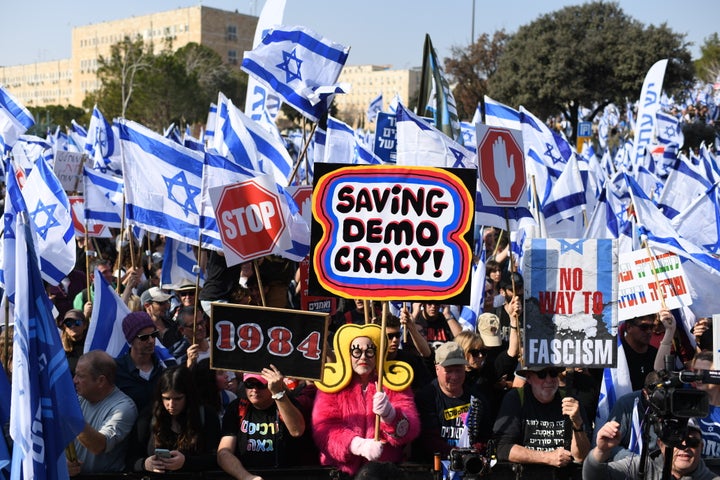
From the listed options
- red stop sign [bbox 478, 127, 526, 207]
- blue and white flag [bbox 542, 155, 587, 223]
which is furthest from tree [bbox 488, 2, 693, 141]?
red stop sign [bbox 478, 127, 526, 207]

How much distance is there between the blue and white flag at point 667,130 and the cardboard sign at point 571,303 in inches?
684

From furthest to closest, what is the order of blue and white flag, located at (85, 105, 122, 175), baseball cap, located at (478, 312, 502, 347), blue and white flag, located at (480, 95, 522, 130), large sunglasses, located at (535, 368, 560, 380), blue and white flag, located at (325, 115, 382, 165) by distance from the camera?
1. blue and white flag, located at (85, 105, 122, 175)
2. blue and white flag, located at (325, 115, 382, 165)
3. blue and white flag, located at (480, 95, 522, 130)
4. baseball cap, located at (478, 312, 502, 347)
5. large sunglasses, located at (535, 368, 560, 380)

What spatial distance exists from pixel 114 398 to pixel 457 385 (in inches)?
83.2

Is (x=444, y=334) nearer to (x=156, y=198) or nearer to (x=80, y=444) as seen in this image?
(x=156, y=198)

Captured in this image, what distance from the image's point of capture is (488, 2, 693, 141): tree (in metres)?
48.6

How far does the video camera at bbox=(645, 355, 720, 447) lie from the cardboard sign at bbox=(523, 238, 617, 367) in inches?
62.1

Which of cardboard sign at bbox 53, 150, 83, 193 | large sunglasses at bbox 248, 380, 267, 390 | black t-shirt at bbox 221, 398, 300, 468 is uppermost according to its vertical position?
cardboard sign at bbox 53, 150, 83, 193

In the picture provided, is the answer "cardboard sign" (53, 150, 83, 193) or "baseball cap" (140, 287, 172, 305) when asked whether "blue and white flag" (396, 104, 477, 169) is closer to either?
"baseball cap" (140, 287, 172, 305)

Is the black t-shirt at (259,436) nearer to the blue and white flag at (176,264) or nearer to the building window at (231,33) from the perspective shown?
the blue and white flag at (176,264)

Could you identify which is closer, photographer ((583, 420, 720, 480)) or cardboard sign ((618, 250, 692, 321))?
photographer ((583, 420, 720, 480))

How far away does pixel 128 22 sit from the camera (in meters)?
145

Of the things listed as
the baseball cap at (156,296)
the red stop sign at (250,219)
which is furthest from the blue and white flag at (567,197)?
the red stop sign at (250,219)

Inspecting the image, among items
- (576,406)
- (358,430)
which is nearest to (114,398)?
(358,430)

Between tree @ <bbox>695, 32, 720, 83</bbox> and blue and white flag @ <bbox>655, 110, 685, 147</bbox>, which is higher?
tree @ <bbox>695, 32, 720, 83</bbox>
